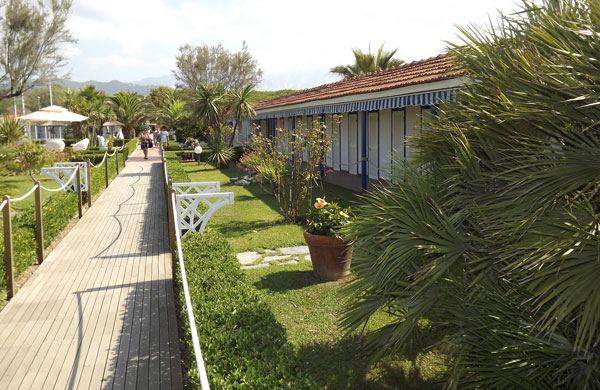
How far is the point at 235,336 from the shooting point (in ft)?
10.8

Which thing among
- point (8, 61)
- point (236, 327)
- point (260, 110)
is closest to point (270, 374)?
point (236, 327)

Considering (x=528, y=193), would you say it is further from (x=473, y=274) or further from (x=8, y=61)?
(x=8, y=61)

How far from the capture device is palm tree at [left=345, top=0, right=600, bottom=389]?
224 cm

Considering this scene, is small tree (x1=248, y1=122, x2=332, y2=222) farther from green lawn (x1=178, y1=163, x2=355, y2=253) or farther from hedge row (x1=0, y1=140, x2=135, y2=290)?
hedge row (x1=0, y1=140, x2=135, y2=290)

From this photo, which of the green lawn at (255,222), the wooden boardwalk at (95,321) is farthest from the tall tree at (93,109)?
the wooden boardwalk at (95,321)

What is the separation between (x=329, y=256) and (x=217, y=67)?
48637 mm

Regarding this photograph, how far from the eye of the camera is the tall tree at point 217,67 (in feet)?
169

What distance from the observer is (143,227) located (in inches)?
384

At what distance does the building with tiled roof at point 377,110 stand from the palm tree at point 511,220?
4.41 meters

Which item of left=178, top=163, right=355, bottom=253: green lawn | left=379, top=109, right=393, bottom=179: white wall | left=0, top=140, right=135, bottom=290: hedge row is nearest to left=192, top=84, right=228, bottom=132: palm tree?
left=178, top=163, right=355, bottom=253: green lawn

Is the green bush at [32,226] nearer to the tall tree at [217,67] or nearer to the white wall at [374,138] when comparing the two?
the white wall at [374,138]

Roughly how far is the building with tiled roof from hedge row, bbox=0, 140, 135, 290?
5186 millimetres

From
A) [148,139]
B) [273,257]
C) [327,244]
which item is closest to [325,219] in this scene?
Result: [327,244]

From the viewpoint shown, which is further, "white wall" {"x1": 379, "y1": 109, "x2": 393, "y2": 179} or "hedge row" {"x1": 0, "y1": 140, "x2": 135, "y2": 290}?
"white wall" {"x1": 379, "y1": 109, "x2": 393, "y2": 179}
